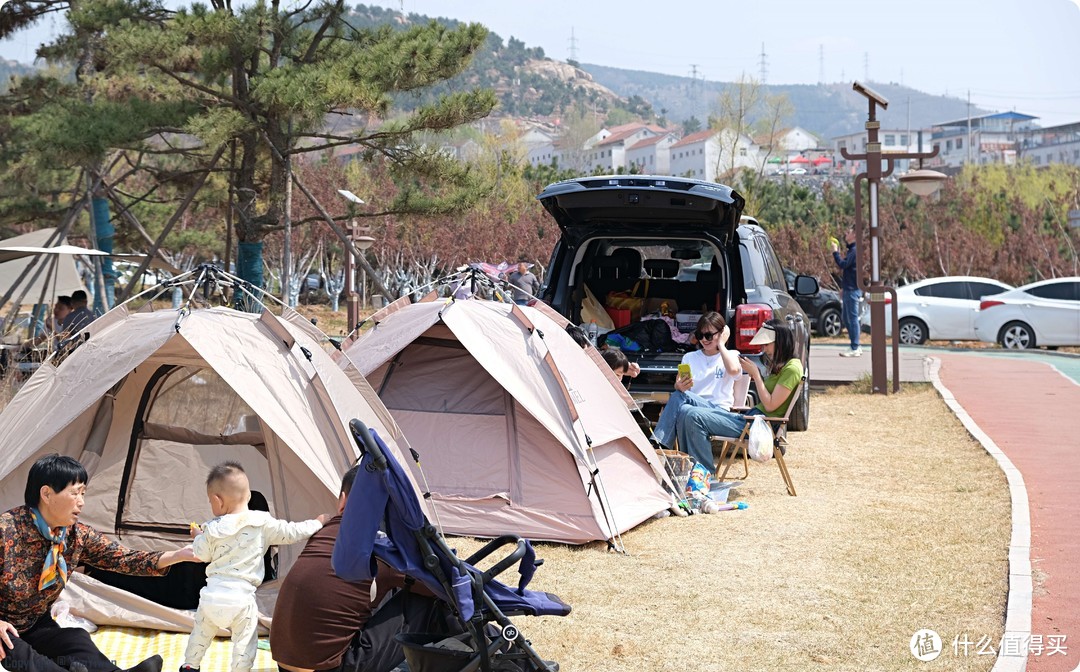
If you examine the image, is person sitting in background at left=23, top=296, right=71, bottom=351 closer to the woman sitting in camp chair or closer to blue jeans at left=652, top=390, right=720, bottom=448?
blue jeans at left=652, top=390, right=720, bottom=448

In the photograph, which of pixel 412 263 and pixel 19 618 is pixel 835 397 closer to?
pixel 19 618

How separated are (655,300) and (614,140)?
5416 inches

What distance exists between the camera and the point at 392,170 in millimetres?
17234

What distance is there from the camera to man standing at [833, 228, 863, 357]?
19.0 m

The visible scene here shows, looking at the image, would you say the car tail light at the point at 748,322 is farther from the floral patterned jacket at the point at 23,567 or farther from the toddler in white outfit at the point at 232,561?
the floral patterned jacket at the point at 23,567

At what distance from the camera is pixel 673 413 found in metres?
8.35

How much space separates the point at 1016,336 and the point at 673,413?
1488 centimetres

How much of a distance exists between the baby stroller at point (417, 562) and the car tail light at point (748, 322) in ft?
16.1

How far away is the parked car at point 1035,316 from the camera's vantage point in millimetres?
20406

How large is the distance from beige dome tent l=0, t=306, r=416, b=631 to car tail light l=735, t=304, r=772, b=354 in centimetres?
328

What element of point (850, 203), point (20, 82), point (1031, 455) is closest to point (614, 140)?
point (850, 203)

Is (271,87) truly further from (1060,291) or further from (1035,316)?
(1060,291)

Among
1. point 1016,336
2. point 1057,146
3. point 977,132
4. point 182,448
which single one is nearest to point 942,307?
point 1016,336

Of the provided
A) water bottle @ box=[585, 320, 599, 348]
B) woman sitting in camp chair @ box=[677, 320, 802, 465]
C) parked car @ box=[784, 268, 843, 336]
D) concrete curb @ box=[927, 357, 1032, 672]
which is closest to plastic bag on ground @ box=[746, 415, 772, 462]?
woman sitting in camp chair @ box=[677, 320, 802, 465]
